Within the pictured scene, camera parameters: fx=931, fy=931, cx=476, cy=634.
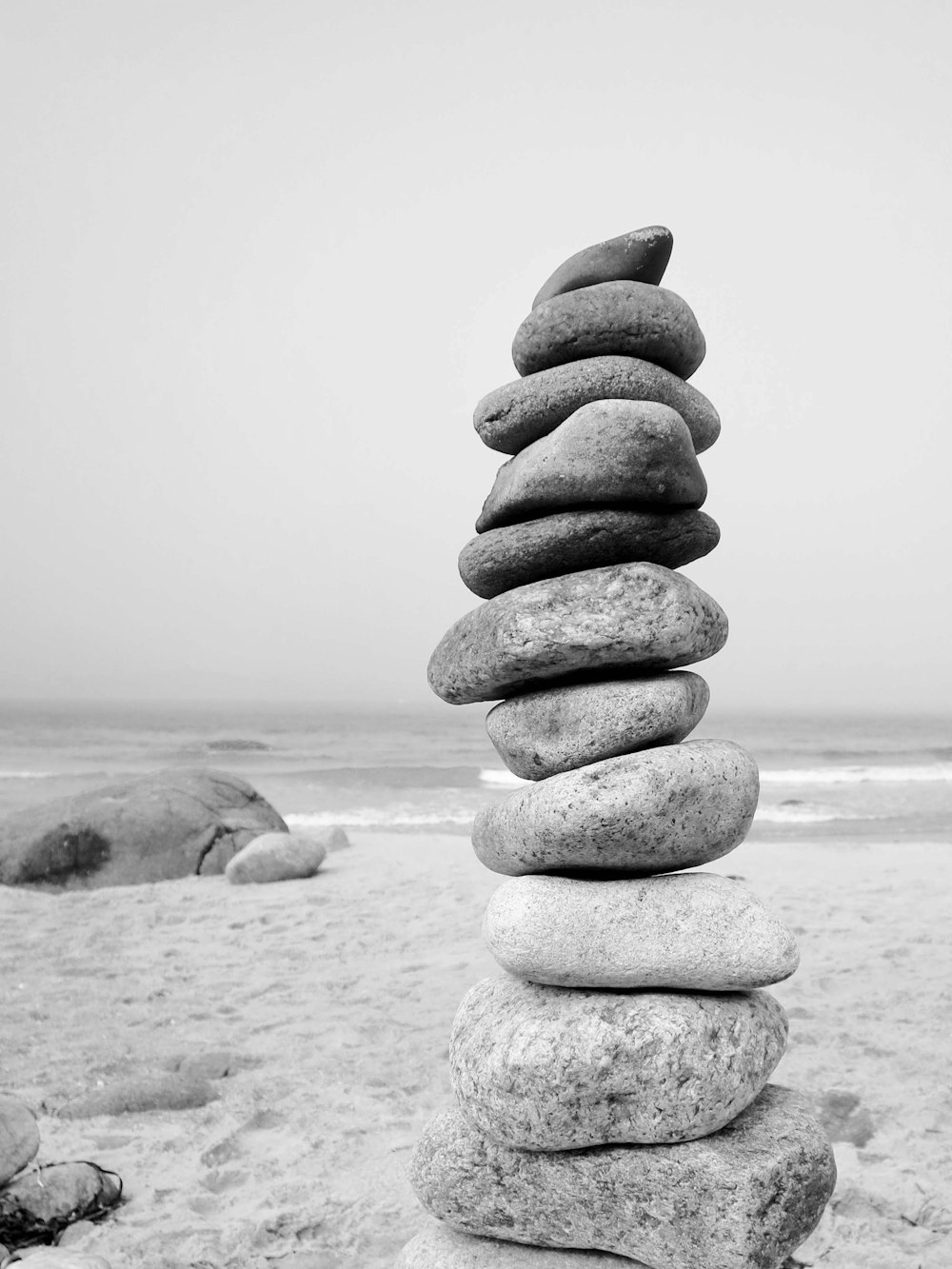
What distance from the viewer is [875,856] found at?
1313 cm

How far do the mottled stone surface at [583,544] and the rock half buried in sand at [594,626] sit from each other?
133 millimetres

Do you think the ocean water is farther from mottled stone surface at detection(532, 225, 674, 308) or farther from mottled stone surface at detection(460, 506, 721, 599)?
mottled stone surface at detection(532, 225, 674, 308)

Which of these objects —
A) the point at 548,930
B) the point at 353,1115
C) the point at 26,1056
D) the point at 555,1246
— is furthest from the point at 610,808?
the point at 26,1056

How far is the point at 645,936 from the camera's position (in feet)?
11.6

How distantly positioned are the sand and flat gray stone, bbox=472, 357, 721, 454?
3.56m

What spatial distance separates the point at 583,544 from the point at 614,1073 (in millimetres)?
2017

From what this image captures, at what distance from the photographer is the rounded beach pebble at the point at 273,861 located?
11180mm

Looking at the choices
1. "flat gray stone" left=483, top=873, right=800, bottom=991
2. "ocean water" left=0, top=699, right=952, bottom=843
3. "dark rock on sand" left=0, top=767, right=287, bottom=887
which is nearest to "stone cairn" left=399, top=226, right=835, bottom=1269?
"flat gray stone" left=483, top=873, right=800, bottom=991

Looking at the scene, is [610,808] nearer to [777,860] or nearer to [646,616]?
[646,616]

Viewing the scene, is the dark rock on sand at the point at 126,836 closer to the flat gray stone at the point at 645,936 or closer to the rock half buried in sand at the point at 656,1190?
the rock half buried in sand at the point at 656,1190

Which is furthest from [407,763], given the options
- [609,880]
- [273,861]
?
[609,880]

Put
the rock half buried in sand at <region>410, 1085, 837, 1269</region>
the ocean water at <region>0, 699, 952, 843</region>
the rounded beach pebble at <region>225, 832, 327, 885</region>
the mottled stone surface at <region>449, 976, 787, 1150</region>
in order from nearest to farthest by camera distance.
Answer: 1. the rock half buried in sand at <region>410, 1085, 837, 1269</region>
2. the mottled stone surface at <region>449, 976, 787, 1150</region>
3. the rounded beach pebble at <region>225, 832, 327, 885</region>
4. the ocean water at <region>0, 699, 952, 843</region>

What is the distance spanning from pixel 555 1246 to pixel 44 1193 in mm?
2284

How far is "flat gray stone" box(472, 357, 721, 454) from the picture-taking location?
13.1 feet
